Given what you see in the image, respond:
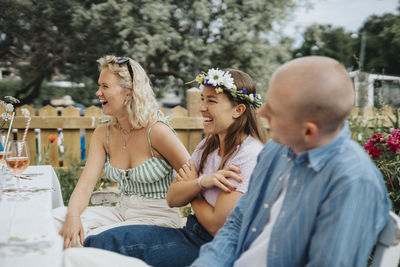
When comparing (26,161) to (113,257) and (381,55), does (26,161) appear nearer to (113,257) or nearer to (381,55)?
(113,257)

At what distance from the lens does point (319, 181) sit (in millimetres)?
1130

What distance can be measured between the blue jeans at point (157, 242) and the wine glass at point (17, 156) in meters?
0.51

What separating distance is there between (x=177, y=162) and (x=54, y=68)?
272 inches

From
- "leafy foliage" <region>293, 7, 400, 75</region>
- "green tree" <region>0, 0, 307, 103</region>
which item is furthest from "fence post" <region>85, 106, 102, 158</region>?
"leafy foliage" <region>293, 7, 400, 75</region>

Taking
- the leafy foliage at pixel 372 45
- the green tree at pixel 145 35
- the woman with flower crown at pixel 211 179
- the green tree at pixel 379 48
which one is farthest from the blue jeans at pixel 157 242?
the green tree at pixel 379 48

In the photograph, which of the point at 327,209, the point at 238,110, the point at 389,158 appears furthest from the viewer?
the point at 389,158

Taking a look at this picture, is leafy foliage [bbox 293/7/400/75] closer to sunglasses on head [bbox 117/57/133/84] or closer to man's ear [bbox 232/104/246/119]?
sunglasses on head [bbox 117/57/133/84]

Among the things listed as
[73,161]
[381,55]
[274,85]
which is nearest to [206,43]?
[73,161]

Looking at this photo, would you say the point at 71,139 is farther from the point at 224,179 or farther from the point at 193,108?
the point at 224,179

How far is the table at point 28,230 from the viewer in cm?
109

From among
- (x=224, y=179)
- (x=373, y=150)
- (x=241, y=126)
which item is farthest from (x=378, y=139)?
(x=224, y=179)

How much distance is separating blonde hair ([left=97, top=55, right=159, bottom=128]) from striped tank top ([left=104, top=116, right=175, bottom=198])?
0.35 feet

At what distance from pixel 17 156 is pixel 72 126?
3.32 meters

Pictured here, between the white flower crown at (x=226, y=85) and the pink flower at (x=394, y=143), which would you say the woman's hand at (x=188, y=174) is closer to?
the white flower crown at (x=226, y=85)
